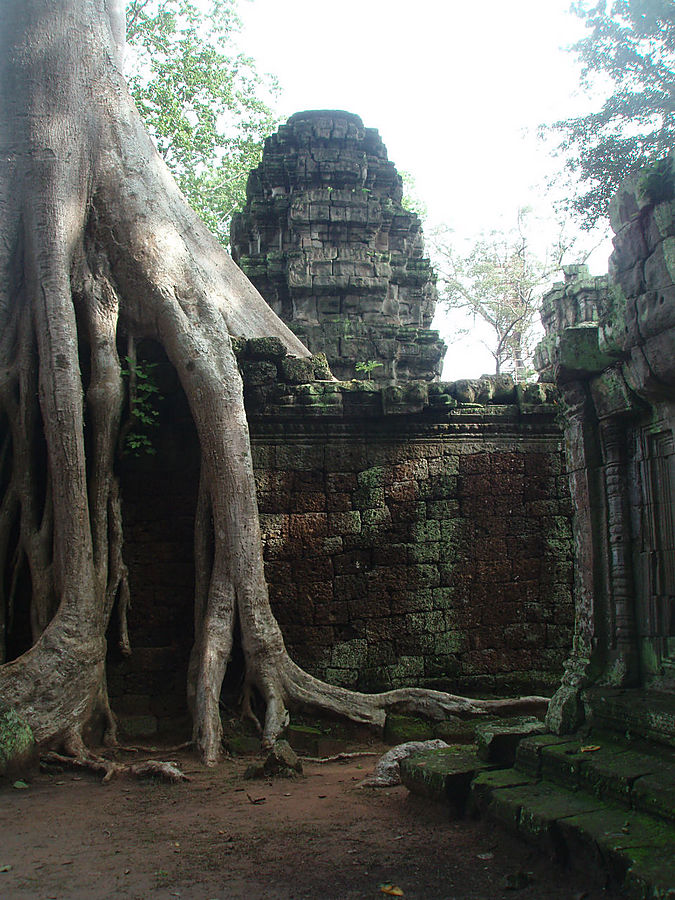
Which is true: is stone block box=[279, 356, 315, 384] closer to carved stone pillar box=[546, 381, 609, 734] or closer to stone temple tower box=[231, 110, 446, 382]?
carved stone pillar box=[546, 381, 609, 734]

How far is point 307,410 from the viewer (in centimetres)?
554

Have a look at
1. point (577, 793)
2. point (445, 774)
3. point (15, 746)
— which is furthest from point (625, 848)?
point (15, 746)

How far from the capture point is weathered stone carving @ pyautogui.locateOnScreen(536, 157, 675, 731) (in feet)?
10.1

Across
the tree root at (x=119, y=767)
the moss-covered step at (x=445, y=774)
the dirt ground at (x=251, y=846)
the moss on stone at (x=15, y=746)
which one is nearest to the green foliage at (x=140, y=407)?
the moss on stone at (x=15, y=746)

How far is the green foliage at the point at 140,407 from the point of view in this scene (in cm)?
525

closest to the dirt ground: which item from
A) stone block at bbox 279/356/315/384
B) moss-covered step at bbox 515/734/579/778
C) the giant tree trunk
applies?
moss-covered step at bbox 515/734/579/778

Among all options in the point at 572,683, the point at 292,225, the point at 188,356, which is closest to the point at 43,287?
the point at 188,356

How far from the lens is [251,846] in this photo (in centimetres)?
301

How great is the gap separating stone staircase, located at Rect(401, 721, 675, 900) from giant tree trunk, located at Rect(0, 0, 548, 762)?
151 cm

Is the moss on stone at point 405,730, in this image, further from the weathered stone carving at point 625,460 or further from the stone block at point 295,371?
the stone block at point 295,371

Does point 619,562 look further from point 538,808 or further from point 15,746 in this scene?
point 15,746

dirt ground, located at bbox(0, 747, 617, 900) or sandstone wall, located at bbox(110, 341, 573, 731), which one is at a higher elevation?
sandstone wall, located at bbox(110, 341, 573, 731)

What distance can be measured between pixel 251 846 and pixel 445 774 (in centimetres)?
88

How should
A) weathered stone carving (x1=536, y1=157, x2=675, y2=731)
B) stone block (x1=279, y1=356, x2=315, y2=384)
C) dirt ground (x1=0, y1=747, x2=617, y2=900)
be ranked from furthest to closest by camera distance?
stone block (x1=279, y1=356, x2=315, y2=384) → weathered stone carving (x1=536, y1=157, x2=675, y2=731) → dirt ground (x1=0, y1=747, x2=617, y2=900)
